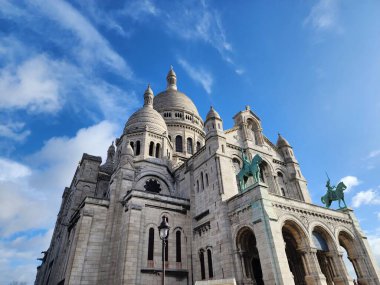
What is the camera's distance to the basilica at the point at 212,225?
19.1 metres

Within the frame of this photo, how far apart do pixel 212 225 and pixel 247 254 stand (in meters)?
3.63

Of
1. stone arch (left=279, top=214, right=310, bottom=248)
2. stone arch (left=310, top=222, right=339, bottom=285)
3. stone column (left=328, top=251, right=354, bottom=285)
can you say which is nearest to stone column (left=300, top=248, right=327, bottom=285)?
stone arch (left=279, top=214, right=310, bottom=248)

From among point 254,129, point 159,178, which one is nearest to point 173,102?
point 254,129

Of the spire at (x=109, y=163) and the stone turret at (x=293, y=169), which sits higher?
the spire at (x=109, y=163)

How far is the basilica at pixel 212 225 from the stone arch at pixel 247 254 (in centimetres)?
8

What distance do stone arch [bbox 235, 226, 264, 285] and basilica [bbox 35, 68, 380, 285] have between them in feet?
0.25

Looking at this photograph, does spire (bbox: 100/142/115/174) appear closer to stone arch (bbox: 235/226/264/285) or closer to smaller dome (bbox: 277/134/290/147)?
stone arch (bbox: 235/226/264/285)

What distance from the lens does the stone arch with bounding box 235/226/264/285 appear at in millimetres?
19266

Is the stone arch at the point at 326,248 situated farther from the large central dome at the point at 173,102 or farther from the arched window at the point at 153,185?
the large central dome at the point at 173,102

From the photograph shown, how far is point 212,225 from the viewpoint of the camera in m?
22.2

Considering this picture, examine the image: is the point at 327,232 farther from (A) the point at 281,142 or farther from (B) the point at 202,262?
(A) the point at 281,142

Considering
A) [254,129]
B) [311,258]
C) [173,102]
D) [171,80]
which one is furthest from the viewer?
[171,80]

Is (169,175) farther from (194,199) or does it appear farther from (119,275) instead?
(119,275)

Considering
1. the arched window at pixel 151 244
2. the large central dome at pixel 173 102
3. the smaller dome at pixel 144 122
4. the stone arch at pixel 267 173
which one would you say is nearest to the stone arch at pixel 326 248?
the stone arch at pixel 267 173
